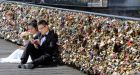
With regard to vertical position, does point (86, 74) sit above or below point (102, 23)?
below

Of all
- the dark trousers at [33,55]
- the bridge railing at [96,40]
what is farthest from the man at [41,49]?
the bridge railing at [96,40]

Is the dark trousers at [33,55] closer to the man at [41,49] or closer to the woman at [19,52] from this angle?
the man at [41,49]

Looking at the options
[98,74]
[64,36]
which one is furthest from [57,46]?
[98,74]

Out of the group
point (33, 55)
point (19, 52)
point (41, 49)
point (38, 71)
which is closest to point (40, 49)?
point (41, 49)

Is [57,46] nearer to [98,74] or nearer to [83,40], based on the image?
[83,40]

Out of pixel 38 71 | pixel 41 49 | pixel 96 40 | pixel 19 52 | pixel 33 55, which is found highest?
pixel 96 40

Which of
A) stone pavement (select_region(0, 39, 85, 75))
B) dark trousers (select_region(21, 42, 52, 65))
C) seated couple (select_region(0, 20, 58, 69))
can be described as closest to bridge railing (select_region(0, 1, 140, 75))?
stone pavement (select_region(0, 39, 85, 75))

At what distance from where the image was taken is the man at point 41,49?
35.2ft

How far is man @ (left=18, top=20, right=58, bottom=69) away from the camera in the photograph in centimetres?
1073

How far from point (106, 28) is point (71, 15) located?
188 cm

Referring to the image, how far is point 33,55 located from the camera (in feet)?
35.4

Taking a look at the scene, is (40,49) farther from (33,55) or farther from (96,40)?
(96,40)

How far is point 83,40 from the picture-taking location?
10.2 meters

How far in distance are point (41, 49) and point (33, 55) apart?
0.21m
